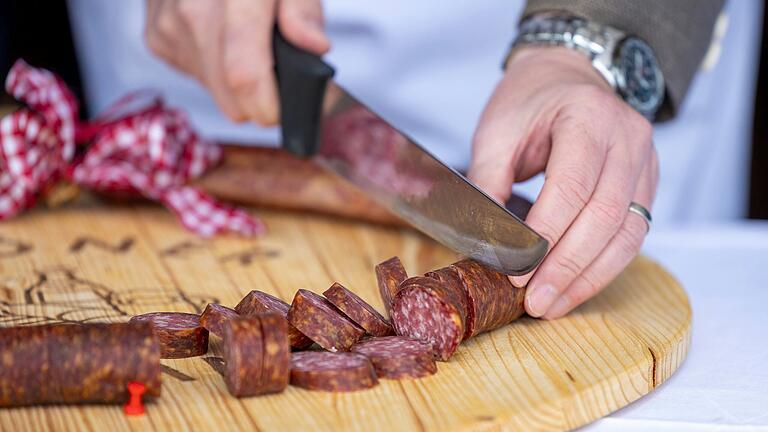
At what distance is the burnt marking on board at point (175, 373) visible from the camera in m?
1.83

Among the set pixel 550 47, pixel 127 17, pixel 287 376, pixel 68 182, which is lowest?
pixel 68 182

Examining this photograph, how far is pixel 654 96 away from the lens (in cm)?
253

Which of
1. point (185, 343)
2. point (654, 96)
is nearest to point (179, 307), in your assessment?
point (185, 343)

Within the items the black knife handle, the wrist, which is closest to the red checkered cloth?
the black knife handle

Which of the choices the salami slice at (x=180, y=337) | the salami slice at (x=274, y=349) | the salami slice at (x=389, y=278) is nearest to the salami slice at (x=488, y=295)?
the salami slice at (x=389, y=278)

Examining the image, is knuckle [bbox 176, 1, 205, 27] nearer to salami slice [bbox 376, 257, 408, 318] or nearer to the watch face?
salami slice [bbox 376, 257, 408, 318]

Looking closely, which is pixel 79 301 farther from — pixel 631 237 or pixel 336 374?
pixel 631 237

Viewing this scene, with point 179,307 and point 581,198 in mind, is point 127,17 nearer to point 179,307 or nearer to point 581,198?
point 179,307

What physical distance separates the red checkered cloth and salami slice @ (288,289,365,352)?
928 millimetres

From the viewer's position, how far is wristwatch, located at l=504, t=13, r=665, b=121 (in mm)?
2402

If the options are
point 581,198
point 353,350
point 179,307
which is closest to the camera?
point 353,350

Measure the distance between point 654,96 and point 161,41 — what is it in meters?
1.42

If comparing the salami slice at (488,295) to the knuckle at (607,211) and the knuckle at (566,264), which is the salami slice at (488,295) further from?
the knuckle at (607,211)

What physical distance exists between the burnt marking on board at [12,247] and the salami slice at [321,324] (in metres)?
1.04
